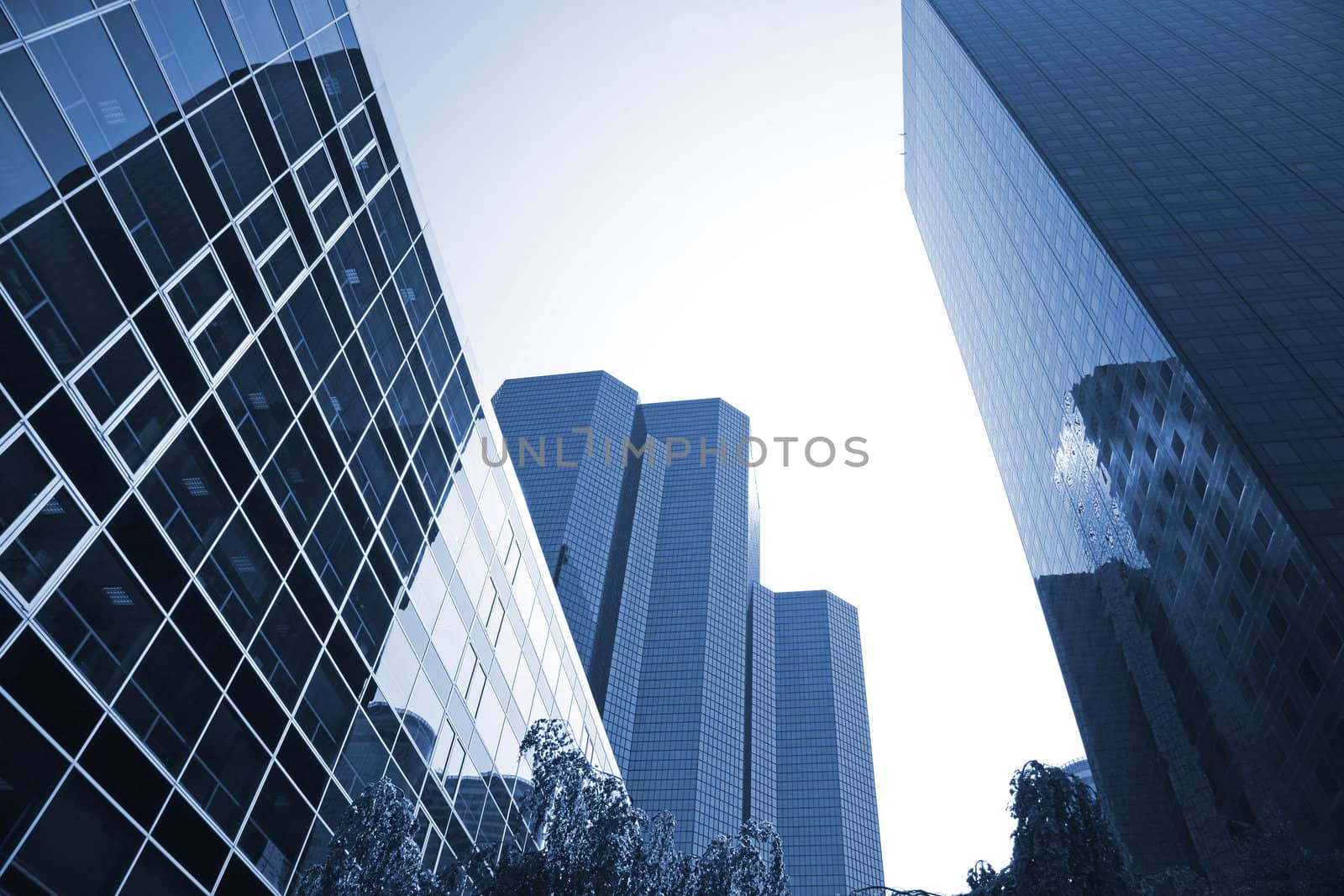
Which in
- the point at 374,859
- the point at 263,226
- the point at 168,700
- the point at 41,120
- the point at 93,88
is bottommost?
the point at 374,859

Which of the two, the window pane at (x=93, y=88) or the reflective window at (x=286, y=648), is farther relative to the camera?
the reflective window at (x=286, y=648)

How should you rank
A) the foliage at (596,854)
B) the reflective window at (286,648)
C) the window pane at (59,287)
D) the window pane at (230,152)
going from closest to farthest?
the window pane at (59,287), the foliage at (596,854), the window pane at (230,152), the reflective window at (286,648)

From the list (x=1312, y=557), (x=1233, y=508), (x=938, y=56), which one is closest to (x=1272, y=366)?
(x=1233, y=508)

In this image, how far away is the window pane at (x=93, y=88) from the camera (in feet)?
59.5

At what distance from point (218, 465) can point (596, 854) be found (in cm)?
1335

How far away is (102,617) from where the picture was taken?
18719 mm

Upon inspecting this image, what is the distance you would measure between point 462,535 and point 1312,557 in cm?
4266

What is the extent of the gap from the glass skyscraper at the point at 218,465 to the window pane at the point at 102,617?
0.07 metres

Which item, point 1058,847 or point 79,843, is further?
point 1058,847

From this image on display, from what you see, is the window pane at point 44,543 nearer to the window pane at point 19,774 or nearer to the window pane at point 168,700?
the window pane at point 19,774

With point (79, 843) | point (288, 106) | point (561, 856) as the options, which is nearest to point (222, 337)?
point (288, 106)

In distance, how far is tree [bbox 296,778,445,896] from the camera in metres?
20.4

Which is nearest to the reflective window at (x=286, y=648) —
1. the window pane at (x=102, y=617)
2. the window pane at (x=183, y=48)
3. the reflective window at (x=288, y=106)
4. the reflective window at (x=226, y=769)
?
the reflective window at (x=226, y=769)

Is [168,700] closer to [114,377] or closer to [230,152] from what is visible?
[114,377]
